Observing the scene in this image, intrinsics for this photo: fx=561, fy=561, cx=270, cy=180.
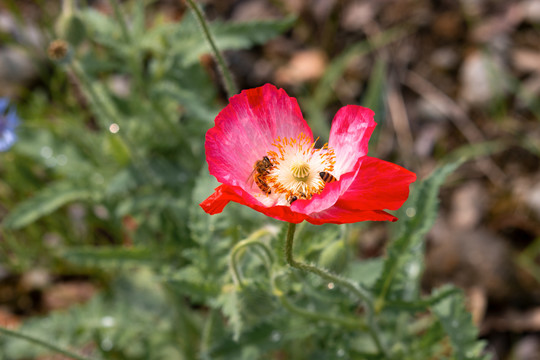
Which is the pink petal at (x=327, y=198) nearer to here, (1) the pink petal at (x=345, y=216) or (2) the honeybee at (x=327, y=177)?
(1) the pink petal at (x=345, y=216)

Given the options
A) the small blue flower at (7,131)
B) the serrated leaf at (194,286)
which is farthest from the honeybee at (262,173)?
the small blue flower at (7,131)

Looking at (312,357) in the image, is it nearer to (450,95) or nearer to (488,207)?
(488,207)

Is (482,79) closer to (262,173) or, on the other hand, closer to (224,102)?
(224,102)

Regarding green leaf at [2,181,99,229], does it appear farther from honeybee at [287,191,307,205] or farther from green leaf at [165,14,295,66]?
honeybee at [287,191,307,205]

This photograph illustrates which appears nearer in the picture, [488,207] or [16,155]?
[16,155]

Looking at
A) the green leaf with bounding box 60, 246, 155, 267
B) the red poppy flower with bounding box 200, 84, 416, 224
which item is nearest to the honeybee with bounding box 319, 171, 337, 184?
the red poppy flower with bounding box 200, 84, 416, 224

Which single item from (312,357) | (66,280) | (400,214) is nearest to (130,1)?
(66,280)
